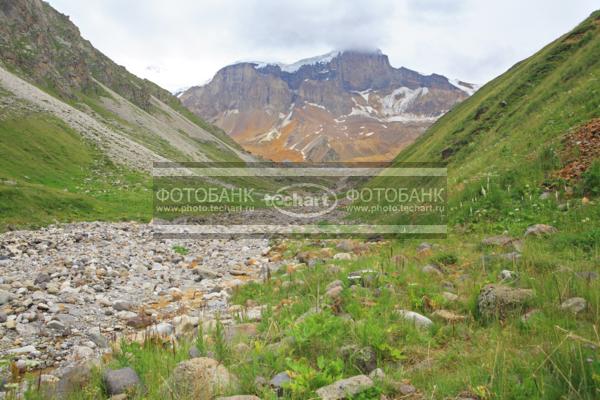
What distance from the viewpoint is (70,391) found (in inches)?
171

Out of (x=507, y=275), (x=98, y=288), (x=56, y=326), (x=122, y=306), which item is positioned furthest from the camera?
(x=98, y=288)

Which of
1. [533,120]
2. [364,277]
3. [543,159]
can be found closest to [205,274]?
[364,277]

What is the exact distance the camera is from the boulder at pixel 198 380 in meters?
3.90

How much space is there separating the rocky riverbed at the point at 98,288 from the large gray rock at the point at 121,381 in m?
2.01

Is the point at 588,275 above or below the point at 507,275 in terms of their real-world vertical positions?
above

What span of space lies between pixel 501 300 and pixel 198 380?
4265 millimetres

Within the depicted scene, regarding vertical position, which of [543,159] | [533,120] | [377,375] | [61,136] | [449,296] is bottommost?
[377,375]

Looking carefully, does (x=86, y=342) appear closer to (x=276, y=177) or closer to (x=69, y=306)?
(x=69, y=306)

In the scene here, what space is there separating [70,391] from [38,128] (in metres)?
48.1

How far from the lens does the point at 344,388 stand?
3.71 m

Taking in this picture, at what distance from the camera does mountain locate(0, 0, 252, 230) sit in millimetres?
25420

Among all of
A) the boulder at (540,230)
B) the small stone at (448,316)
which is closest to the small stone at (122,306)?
the small stone at (448,316)

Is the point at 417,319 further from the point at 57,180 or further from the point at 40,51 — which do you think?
the point at 40,51

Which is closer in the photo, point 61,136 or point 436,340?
point 436,340
